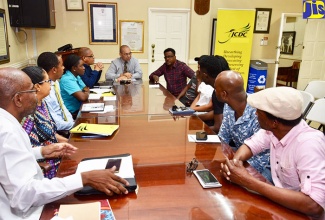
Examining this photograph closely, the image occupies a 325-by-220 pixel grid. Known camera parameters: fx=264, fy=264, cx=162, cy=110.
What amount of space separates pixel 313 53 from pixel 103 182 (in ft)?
20.2

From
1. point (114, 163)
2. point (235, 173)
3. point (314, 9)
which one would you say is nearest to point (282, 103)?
point (235, 173)

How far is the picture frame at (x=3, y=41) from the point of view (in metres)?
3.71

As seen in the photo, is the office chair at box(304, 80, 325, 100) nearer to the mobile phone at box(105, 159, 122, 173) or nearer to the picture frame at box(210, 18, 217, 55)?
the picture frame at box(210, 18, 217, 55)

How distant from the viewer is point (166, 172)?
1.22 metres

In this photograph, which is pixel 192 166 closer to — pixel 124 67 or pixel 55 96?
pixel 55 96

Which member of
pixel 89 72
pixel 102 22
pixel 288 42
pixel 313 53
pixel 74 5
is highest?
pixel 74 5

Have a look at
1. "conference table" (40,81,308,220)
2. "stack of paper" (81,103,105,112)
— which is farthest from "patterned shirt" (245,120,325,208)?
"stack of paper" (81,103,105,112)

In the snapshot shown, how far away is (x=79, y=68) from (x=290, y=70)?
5.89 metres

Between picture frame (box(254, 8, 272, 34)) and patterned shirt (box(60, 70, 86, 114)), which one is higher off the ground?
picture frame (box(254, 8, 272, 34))

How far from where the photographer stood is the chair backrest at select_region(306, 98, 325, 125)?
105 inches

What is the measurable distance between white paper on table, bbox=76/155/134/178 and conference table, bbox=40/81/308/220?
0.05 metres

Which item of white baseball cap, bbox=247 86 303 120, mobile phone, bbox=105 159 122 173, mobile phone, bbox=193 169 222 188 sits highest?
white baseball cap, bbox=247 86 303 120

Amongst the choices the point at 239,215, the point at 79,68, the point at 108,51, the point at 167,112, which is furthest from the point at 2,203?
the point at 108,51

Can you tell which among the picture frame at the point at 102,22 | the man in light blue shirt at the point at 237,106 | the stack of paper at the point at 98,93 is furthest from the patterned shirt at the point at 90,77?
the man in light blue shirt at the point at 237,106
